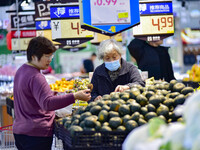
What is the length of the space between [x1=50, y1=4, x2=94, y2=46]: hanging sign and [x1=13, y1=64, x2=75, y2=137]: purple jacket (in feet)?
9.40

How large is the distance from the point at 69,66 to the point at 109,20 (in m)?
13.0

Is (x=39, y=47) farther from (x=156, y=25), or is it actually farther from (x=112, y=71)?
(x=156, y=25)

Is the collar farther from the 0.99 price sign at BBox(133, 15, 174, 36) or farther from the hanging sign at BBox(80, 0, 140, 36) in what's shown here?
the 0.99 price sign at BBox(133, 15, 174, 36)

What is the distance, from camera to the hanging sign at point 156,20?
18.6ft

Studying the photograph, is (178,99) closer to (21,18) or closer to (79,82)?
(79,82)

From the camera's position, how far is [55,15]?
19.3 feet

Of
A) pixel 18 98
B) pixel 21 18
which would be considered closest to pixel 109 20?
pixel 18 98

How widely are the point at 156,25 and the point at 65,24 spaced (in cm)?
141

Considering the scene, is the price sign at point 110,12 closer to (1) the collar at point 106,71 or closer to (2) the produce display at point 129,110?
(1) the collar at point 106,71

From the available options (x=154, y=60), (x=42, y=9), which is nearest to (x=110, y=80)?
(x=154, y=60)

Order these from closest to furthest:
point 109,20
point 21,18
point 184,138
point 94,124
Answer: point 184,138
point 94,124
point 109,20
point 21,18

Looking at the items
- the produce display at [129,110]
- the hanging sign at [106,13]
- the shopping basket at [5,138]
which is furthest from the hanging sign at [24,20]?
the produce display at [129,110]

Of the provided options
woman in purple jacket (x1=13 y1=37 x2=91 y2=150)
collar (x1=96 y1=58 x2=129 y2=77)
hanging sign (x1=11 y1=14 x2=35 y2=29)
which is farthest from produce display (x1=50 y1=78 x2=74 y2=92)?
hanging sign (x1=11 y1=14 x2=35 y2=29)

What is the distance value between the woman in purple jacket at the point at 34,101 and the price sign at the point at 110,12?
1.83 metres
